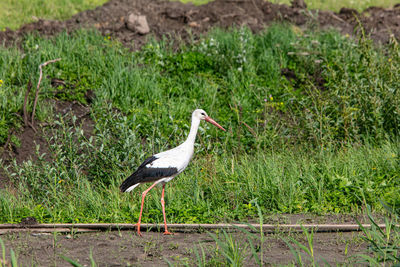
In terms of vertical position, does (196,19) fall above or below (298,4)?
below

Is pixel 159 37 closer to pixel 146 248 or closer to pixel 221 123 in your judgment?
pixel 221 123

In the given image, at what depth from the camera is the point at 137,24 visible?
11.0 m

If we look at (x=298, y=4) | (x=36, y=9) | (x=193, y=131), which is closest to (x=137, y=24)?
(x=36, y=9)

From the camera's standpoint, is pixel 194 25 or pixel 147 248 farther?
pixel 194 25

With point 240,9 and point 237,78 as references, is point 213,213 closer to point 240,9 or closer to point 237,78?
point 237,78

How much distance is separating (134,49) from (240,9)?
326 cm

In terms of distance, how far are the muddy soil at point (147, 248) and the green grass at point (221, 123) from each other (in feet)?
1.77

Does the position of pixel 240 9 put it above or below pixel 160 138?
above

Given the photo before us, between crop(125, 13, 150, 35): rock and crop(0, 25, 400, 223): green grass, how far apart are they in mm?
708

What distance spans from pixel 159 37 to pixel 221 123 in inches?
133

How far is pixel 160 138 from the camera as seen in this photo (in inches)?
298

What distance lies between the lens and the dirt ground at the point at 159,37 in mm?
4629

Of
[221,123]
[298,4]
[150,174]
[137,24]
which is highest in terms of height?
[298,4]

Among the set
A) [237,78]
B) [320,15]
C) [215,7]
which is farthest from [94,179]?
[320,15]
